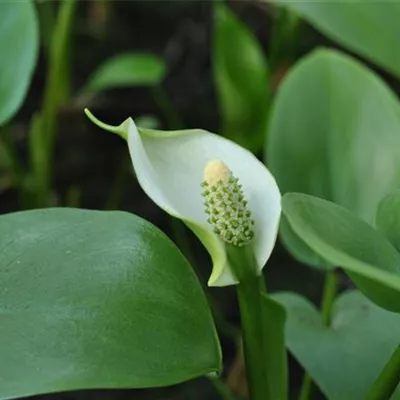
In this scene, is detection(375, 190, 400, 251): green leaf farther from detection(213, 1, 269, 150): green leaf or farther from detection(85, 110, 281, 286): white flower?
detection(213, 1, 269, 150): green leaf

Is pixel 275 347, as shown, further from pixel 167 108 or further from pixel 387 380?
pixel 167 108

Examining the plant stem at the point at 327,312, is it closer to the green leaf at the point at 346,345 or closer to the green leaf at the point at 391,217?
the green leaf at the point at 346,345

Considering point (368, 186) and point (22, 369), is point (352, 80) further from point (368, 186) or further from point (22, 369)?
point (22, 369)

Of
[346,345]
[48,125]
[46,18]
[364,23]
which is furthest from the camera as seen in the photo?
[46,18]

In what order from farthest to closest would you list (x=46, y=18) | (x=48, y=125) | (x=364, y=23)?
(x=46, y=18) → (x=48, y=125) → (x=364, y=23)

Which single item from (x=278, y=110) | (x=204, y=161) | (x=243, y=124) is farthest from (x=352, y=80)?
(x=243, y=124)

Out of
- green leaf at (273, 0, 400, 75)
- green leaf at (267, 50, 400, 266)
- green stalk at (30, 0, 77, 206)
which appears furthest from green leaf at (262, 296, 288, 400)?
green stalk at (30, 0, 77, 206)

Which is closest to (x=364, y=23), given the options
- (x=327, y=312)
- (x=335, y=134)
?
(x=335, y=134)
